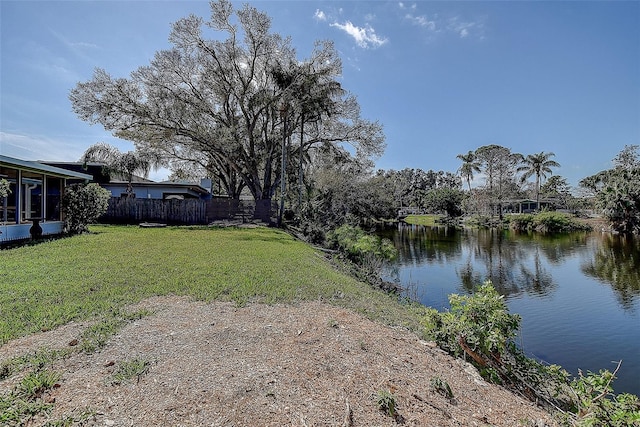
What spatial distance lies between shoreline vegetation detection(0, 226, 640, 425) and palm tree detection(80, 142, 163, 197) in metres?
12.5

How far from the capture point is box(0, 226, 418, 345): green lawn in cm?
479

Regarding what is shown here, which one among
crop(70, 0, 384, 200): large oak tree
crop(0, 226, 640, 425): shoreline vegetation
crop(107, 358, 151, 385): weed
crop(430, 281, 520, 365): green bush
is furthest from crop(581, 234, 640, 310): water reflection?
crop(70, 0, 384, 200): large oak tree

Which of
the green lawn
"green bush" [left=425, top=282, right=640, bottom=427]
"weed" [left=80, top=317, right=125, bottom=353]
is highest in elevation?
the green lawn

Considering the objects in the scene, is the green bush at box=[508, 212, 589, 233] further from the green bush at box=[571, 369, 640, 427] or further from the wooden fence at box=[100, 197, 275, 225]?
the green bush at box=[571, 369, 640, 427]

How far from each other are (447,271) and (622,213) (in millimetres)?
27598

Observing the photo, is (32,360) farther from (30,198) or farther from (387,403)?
(30,198)

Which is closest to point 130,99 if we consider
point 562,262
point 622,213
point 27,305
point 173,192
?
point 173,192

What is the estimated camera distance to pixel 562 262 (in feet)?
56.1

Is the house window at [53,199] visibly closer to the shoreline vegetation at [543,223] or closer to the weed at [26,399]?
the weed at [26,399]

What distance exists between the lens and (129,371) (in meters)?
3.14

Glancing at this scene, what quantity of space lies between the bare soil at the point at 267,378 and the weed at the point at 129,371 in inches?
2.4

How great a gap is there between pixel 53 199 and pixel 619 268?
85.4ft

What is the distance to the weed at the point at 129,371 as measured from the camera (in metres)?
3.00

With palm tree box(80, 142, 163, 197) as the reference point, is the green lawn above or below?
below
